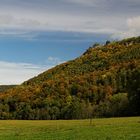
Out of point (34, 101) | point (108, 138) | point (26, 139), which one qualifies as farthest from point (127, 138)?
point (34, 101)

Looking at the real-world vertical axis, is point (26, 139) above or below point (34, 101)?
below

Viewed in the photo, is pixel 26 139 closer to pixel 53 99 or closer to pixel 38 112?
pixel 38 112

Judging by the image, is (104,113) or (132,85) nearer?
(132,85)

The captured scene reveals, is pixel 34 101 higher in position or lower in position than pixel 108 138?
higher

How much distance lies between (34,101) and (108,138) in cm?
14909

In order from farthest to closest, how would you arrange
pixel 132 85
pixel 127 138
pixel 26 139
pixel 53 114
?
1. pixel 53 114
2. pixel 132 85
3. pixel 26 139
4. pixel 127 138

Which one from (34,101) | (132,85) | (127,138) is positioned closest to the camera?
(127,138)

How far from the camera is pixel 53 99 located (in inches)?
7141

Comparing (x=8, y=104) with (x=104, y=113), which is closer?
(x=104, y=113)

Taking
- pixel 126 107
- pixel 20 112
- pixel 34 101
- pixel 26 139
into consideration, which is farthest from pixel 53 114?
pixel 26 139

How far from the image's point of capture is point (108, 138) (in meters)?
40.5

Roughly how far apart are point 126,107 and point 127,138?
78337mm

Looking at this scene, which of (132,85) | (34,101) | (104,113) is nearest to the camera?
(132,85)

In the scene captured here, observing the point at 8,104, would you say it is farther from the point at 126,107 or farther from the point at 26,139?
the point at 26,139
